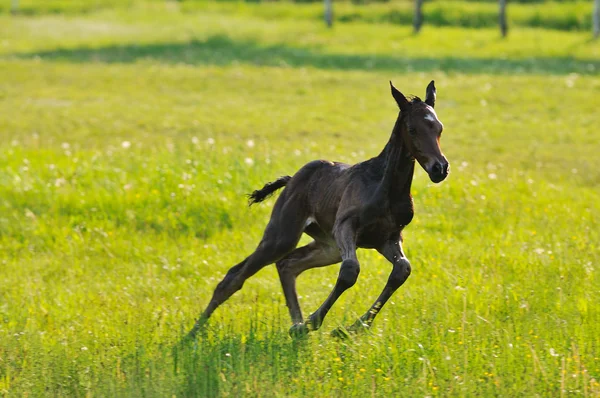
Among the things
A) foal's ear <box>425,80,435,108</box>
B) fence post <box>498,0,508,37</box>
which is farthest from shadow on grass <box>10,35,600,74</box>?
foal's ear <box>425,80,435,108</box>

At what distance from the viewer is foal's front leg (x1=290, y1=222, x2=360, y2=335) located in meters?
5.95

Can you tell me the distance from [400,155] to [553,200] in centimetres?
553

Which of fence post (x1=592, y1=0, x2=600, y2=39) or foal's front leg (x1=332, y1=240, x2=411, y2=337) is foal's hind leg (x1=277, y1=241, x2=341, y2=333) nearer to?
foal's front leg (x1=332, y1=240, x2=411, y2=337)

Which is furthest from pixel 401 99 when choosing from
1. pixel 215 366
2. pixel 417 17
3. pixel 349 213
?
pixel 417 17

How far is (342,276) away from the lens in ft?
19.5

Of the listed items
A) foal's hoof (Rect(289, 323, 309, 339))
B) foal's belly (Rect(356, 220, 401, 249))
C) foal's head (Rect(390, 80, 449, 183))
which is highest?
foal's head (Rect(390, 80, 449, 183))

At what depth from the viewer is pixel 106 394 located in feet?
17.8

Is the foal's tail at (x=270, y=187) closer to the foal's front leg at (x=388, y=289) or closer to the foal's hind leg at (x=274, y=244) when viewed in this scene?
the foal's hind leg at (x=274, y=244)

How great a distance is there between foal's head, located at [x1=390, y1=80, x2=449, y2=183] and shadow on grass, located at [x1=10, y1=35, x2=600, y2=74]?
1792 cm

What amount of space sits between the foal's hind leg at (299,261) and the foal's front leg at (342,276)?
2.56ft

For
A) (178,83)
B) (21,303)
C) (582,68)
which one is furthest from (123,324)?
(582,68)

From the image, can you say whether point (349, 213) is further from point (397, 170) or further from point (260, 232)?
point (260, 232)

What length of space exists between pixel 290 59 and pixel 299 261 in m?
19.3

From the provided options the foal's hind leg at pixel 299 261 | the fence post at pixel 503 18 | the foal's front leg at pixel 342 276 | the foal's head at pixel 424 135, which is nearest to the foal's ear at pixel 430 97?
the foal's head at pixel 424 135
